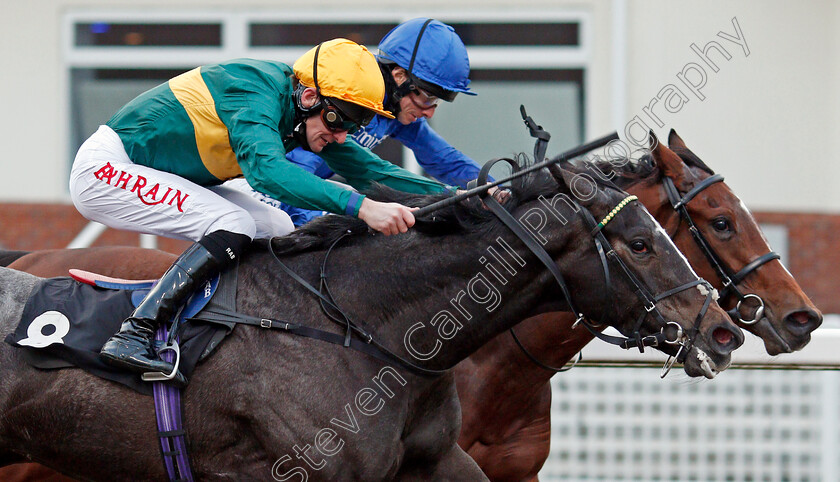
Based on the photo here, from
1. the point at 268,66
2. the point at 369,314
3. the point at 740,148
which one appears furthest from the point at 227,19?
the point at 369,314

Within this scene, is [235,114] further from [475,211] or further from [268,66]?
[475,211]

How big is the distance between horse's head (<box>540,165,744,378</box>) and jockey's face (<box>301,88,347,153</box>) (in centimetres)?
75

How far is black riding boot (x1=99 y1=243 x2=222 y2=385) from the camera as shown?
2.82m

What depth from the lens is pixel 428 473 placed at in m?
3.09

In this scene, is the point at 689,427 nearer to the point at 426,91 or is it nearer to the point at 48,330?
the point at 426,91

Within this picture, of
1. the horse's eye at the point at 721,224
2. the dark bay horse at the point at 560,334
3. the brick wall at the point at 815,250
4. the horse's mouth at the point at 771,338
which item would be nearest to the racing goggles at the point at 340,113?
the dark bay horse at the point at 560,334

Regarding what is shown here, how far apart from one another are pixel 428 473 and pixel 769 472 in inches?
112

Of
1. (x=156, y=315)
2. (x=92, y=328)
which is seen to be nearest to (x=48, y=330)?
(x=92, y=328)

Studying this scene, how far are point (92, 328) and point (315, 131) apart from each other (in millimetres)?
923

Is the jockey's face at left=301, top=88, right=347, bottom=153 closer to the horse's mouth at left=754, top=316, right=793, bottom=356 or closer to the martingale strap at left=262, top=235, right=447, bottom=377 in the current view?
the martingale strap at left=262, top=235, right=447, bottom=377

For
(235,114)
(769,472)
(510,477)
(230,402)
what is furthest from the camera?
(769,472)

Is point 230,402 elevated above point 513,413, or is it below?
above

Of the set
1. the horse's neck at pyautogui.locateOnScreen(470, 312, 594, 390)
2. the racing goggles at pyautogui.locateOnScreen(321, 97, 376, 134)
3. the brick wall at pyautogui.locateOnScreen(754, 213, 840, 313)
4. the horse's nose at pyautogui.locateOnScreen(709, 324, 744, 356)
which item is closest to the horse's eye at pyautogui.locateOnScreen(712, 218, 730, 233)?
the horse's neck at pyautogui.locateOnScreen(470, 312, 594, 390)

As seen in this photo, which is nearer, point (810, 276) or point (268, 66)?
point (268, 66)
